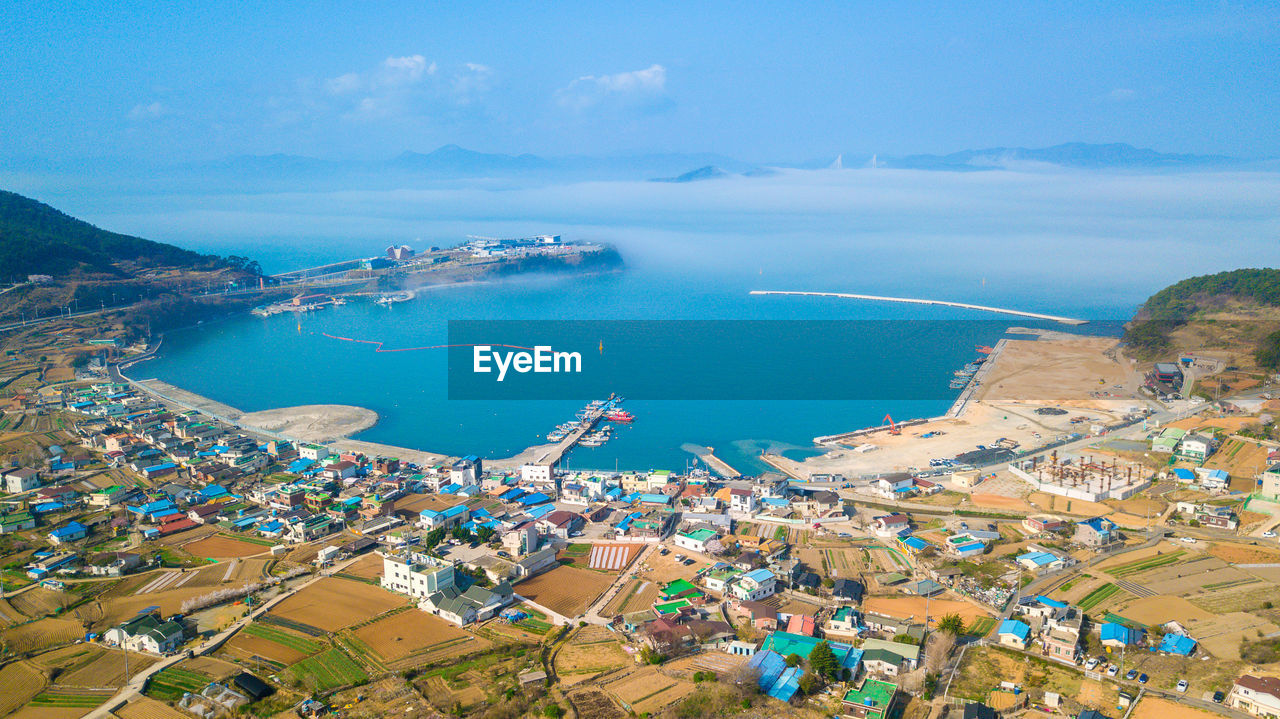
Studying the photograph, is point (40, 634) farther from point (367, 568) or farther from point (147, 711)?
point (367, 568)

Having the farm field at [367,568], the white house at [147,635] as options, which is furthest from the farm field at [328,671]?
the farm field at [367,568]

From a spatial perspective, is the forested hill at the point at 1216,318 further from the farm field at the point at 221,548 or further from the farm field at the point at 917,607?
the farm field at the point at 221,548

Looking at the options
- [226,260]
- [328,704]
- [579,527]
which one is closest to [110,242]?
[226,260]

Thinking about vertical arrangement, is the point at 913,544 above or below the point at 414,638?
above

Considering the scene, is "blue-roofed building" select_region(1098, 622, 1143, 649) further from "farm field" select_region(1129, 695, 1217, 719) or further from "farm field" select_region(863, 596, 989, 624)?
"farm field" select_region(863, 596, 989, 624)

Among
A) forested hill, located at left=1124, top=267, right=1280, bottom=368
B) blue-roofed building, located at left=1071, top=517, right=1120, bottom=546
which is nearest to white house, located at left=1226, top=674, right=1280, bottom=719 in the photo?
blue-roofed building, located at left=1071, top=517, right=1120, bottom=546

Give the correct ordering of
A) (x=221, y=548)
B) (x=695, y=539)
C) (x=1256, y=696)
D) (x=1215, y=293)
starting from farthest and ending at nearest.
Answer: (x=1215, y=293) < (x=695, y=539) < (x=221, y=548) < (x=1256, y=696)

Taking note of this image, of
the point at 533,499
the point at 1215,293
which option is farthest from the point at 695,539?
the point at 1215,293
